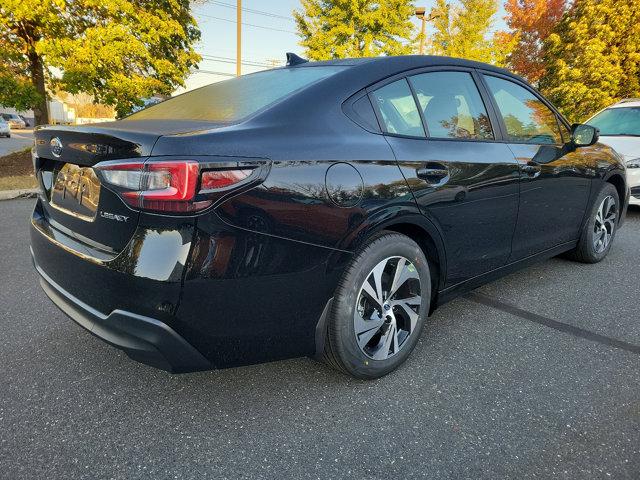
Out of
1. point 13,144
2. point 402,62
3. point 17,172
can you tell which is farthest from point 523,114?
point 13,144

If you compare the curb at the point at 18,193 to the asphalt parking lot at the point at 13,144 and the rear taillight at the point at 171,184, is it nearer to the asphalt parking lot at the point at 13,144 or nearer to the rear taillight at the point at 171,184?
the rear taillight at the point at 171,184

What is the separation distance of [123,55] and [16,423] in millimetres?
8918

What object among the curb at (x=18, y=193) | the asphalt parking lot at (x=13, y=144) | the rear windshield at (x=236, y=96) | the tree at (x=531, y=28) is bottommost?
the asphalt parking lot at (x=13, y=144)

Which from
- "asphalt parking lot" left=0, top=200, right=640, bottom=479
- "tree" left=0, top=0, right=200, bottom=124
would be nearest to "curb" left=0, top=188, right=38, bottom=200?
"tree" left=0, top=0, right=200, bottom=124

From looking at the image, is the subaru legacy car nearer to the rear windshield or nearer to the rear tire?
the rear windshield

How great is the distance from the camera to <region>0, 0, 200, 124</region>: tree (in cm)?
834

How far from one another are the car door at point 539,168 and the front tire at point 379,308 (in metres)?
1.06

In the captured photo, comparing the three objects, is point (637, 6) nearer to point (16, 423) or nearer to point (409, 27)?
point (409, 27)

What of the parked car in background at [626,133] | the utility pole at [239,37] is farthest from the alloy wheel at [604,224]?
the utility pole at [239,37]

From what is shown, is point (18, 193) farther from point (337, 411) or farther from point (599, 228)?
point (599, 228)

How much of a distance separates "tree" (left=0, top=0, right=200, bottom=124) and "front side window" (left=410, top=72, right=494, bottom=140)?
792cm

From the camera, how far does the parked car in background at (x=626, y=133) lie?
20.3 ft

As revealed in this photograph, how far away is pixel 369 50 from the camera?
64.0 feet

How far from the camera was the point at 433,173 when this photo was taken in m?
2.31
